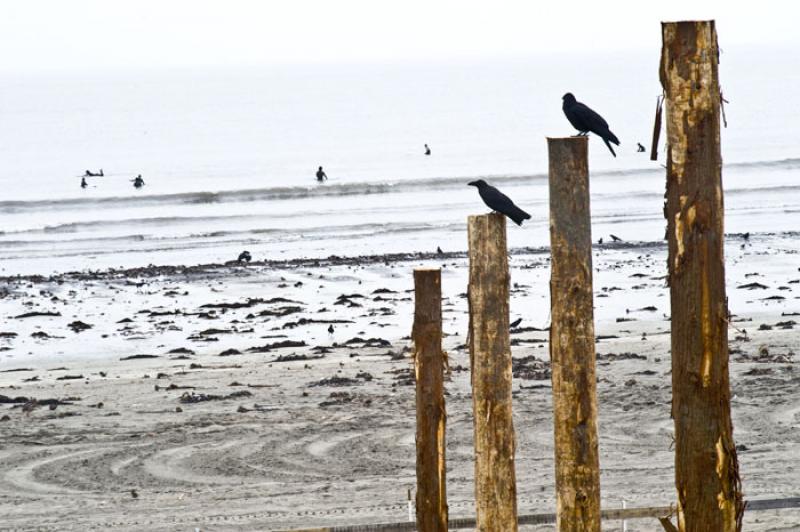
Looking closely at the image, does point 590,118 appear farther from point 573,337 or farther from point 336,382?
point 336,382

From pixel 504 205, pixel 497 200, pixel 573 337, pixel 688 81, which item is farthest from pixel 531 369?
pixel 688 81

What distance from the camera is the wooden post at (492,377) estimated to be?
22.8 feet

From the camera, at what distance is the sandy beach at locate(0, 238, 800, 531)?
11.7 meters

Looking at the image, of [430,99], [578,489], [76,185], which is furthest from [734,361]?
[430,99]

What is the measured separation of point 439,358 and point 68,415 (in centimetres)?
913

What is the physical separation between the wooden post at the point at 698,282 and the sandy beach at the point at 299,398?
5535mm

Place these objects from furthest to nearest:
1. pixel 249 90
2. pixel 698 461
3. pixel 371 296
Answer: pixel 249 90 < pixel 371 296 < pixel 698 461

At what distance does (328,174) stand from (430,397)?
5629 centimetres

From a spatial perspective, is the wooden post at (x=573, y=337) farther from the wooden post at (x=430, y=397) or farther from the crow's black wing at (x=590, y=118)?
the crow's black wing at (x=590, y=118)

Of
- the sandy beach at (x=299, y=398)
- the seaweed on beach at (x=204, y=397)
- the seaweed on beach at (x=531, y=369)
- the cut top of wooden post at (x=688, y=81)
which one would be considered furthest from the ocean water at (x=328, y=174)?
the seaweed on beach at (x=204, y=397)

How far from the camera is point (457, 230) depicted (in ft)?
125

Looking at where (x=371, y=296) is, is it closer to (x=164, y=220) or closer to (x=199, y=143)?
(x=164, y=220)

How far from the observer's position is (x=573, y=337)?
6121 mm

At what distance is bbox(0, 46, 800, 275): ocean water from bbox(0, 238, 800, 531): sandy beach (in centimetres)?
373
